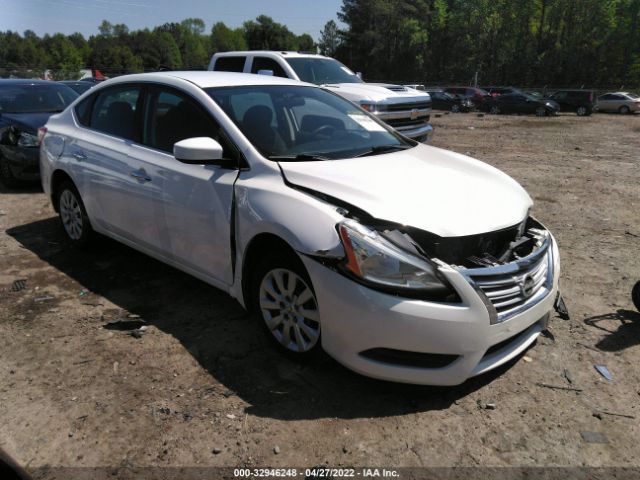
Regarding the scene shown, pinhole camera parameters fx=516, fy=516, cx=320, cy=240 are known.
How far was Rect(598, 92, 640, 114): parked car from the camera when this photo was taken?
30469 millimetres

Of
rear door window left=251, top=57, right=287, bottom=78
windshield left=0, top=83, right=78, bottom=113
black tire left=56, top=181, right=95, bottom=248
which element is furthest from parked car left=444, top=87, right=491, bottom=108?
black tire left=56, top=181, right=95, bottom=248

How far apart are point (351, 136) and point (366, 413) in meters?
2.11

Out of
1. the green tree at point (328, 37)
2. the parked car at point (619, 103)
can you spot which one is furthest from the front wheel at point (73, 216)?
the green tree at point (328, 37)

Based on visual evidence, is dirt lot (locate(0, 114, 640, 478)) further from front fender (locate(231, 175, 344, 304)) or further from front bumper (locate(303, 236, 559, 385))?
front fender (locate(231, 175, 344, 304))

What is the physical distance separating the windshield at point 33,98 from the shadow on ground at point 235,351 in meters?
4.73

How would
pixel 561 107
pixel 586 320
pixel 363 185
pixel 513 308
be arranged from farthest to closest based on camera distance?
pixel 561 107
pixel 586 320
pixel 363 185
pixel 513 308

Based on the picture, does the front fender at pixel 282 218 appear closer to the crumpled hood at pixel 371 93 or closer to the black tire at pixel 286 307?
the black tire at pixel 286 307

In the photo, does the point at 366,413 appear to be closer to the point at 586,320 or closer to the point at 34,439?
the point at 34,439

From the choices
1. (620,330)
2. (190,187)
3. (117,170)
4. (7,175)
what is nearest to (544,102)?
(7,175)

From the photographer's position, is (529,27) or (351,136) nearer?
(351,136)

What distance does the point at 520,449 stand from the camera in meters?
2.58

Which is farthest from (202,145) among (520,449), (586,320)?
(586,320)

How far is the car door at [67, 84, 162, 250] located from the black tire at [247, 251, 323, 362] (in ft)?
3.91

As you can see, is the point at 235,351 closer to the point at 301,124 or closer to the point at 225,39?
the point at 301,124
